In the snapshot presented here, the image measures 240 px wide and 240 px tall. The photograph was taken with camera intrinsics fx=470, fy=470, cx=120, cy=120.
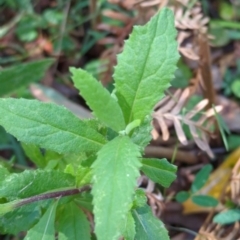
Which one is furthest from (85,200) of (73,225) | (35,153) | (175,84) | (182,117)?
(175,84)

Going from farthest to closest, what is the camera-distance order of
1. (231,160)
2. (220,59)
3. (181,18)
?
1. (220,59)
2. (231,160)
3. (181,18)

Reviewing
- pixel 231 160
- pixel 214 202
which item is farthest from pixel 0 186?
pixel 231 160

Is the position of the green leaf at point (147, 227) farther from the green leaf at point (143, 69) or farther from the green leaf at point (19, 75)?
the green leaf at point (19, 75)

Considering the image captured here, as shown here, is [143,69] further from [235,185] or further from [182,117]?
[235,185]

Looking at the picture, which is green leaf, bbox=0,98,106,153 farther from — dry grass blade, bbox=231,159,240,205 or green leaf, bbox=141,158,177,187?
dry grass blade, bbox=231,159,240,205

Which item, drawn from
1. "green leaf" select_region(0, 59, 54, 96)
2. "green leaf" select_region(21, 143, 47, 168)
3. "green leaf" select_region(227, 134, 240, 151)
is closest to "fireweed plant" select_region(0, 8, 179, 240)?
"green leaf" select_region(21, 143, 47, 168)

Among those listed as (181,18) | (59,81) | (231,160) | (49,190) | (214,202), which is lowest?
(231,160)

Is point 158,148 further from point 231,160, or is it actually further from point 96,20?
point 96,20
